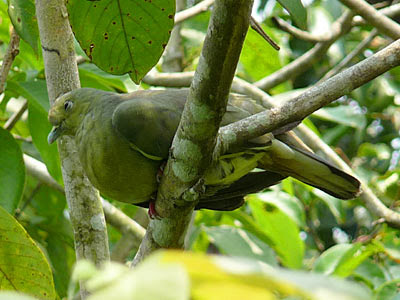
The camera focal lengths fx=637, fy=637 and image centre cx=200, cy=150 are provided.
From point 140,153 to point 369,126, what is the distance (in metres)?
3.54

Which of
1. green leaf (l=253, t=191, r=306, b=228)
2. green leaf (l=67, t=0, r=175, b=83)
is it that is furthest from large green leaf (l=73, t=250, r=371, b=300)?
green leaf (l=253, t=191, r=306, b=228)

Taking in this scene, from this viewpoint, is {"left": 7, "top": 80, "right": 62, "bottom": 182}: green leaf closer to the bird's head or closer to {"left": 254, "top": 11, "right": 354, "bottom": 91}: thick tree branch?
the bird's head

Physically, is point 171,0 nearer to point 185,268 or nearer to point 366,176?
point 185,268

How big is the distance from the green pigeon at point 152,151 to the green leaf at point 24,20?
1.06ft

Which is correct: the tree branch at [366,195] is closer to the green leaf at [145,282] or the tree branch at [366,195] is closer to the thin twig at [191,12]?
the thin twig at [191,12]

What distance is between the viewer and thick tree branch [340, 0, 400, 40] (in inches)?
121

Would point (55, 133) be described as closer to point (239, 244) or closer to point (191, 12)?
point (239, 244)

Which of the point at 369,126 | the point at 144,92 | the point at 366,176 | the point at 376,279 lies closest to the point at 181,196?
the point at 144,92

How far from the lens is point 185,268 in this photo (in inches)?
21.7

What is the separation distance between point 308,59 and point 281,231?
1.22 m

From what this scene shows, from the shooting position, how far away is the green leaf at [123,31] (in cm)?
212

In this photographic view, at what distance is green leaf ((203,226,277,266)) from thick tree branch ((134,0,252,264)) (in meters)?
0.89

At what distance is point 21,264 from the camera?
196cm

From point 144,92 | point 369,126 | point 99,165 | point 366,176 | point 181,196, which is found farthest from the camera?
point 369,126
